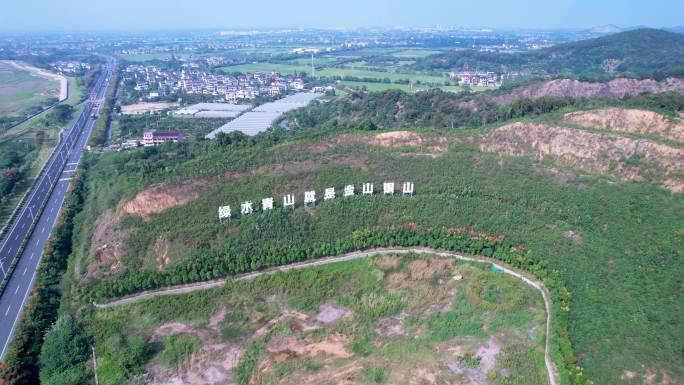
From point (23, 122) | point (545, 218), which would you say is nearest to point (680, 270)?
point (545, 218)

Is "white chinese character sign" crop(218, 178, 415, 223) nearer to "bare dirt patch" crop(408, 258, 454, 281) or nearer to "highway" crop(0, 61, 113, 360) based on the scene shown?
"bare dirt patch" crop(408, 258, 454, 281)

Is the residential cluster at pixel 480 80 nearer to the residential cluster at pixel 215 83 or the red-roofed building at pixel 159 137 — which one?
the residential cluster at pixel 215 83

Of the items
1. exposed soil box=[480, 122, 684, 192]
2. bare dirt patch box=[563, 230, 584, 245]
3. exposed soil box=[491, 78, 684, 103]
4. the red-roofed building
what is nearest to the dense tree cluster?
exposed soil box=[480, 122, 684, 192]

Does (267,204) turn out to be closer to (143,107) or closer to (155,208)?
(155,208)

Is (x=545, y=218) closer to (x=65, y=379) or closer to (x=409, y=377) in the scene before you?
(x=409, y=377)

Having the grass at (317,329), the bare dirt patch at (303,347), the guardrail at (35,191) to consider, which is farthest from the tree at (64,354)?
the bare dirt patch at (303,347)

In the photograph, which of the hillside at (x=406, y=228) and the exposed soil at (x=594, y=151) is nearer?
the hillside at (x=406, y=228)
